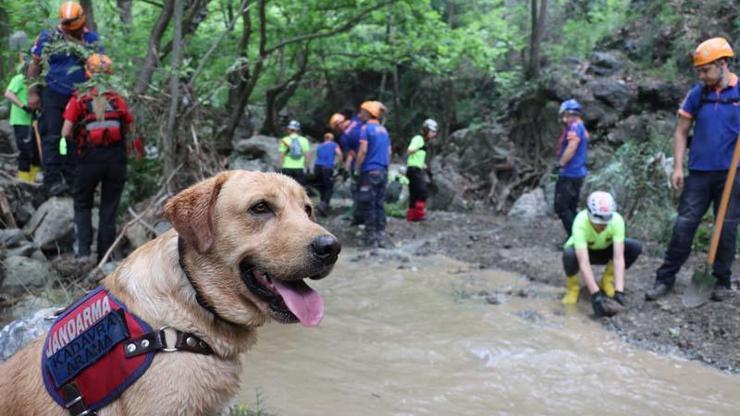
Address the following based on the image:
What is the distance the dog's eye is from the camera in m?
2.25

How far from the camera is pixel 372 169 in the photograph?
991 centimetres

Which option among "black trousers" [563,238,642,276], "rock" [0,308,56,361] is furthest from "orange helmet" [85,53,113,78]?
"black trousers" [563,238,642,276]

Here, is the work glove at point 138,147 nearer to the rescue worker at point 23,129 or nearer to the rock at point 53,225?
the rock at point 53,225

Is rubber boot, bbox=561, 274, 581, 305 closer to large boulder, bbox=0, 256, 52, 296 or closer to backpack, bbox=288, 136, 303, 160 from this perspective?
large boulder, bbox=0, 256, 52, 296

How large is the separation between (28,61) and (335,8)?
6557mm

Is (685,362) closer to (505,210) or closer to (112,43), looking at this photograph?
(112,43)

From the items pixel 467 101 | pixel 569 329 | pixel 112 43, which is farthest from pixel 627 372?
pixel 467 101

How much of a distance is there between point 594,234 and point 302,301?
16.0 ft

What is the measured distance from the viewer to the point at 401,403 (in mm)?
3867

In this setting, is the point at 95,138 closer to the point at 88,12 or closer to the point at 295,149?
the point at 88,12

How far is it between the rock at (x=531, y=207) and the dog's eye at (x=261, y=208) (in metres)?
11.7

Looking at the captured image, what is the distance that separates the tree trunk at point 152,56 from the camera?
22.6 ft

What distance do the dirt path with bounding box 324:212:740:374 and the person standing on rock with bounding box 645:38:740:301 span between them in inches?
16.1

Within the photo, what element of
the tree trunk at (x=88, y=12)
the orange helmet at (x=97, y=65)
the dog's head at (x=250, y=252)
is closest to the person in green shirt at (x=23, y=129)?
the tree trunk at (x=88, y=12)
